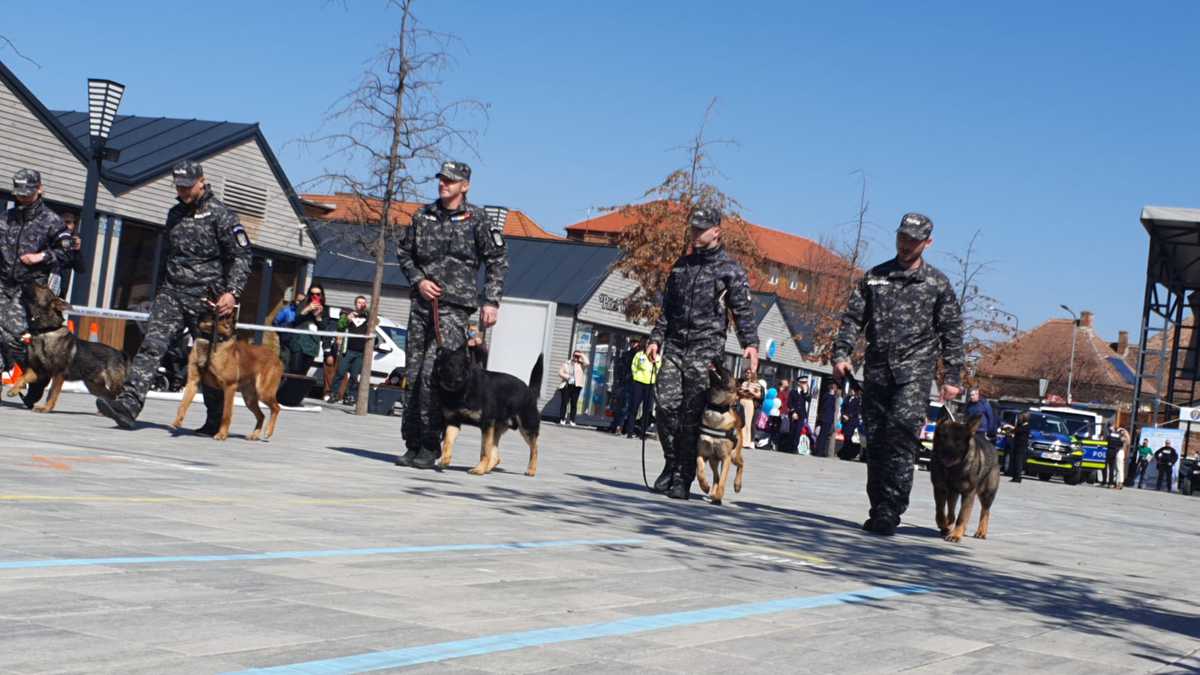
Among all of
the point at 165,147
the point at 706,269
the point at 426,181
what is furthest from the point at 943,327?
the point at 165,147

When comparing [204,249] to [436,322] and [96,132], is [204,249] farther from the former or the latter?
[96,132]

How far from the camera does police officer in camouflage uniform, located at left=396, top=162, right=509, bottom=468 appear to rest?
36.8 feet

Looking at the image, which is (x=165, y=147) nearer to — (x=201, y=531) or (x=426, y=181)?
(x=426, y=181)

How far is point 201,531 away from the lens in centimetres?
640

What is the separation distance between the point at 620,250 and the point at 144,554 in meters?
34.0

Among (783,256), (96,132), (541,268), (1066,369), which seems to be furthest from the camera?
(783,256)

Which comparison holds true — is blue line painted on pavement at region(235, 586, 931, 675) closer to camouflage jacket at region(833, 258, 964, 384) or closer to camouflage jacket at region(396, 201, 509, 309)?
camouflage jacket at region(833, 258, 964, 384)

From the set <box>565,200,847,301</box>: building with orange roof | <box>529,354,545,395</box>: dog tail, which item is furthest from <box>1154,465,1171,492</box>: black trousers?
<box>529,354,545,395</box>: dog tail

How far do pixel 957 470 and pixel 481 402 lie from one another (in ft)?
11.8

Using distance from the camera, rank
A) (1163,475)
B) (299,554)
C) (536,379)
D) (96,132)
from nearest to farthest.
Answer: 1. (299,554)
2. (536,379)
3. (96,132)
4. (1163,475)

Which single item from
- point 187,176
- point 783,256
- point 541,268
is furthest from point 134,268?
point 783,256

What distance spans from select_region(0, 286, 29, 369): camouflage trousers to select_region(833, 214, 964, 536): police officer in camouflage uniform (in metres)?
7.12

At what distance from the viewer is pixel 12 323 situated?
42.4 feet

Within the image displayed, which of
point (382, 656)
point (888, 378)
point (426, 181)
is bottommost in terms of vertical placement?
point (382, 656)
